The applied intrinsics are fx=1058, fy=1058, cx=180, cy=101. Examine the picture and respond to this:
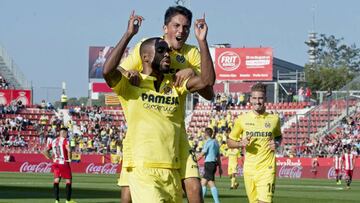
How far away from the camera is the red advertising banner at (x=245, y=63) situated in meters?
89.9

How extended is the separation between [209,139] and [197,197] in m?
19.1

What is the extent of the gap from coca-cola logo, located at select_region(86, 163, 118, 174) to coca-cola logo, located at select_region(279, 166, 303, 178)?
9.86 metres

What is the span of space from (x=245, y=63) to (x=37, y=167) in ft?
105

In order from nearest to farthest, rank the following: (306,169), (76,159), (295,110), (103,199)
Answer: (103,199)
(306,169)
(76,159)
(295,110)

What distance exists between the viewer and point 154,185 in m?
10.4

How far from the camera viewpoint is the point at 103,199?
28.7m

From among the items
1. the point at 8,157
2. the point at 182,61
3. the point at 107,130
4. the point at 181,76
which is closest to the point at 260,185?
the point at 182,61

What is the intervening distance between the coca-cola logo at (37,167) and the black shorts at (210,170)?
3334 centimetres

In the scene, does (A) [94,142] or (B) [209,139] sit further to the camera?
(A) [94,142]

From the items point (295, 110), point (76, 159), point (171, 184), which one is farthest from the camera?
point (295, 110)

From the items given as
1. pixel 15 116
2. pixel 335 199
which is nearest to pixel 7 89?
pixel 15 116

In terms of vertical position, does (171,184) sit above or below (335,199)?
above

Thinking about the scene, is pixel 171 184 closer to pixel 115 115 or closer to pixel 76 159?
pixel 76 159

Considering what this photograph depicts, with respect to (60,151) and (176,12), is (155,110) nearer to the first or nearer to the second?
(176,12)
